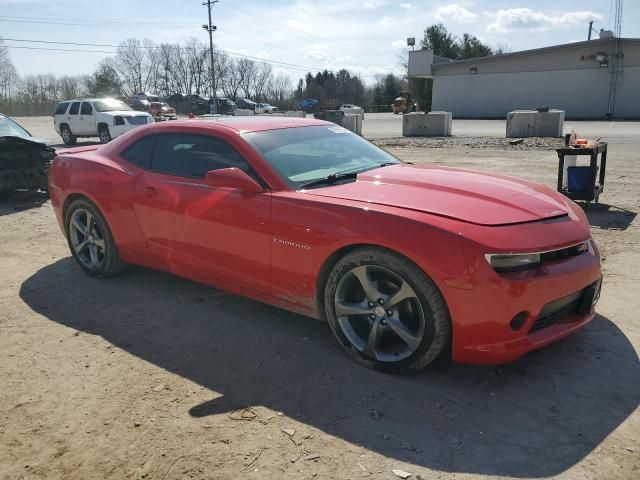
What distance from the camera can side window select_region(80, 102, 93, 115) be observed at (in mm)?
20109

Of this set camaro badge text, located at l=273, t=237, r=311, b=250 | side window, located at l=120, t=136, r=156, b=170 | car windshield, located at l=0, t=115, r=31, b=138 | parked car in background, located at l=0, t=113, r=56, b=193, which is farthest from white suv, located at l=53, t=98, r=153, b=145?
camaro badge text, located at l=273, t=237, r=311, b=250

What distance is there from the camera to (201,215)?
3.91 meters

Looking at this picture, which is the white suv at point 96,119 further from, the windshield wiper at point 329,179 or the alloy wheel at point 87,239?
the windshield wiper at point 329,179

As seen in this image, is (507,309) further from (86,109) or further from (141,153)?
(86,109)

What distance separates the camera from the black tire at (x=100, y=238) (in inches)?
189

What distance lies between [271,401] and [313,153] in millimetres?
1947

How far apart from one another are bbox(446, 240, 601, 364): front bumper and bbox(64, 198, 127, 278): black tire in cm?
327

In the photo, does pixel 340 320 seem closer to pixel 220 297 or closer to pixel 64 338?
pixel 220 297

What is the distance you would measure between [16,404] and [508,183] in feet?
11.1

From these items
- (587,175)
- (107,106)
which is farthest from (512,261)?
(107,106)

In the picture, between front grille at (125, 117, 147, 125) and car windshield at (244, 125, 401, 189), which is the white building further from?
car windshield at (244, 125, 401, 189)

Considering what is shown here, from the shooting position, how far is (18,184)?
28.2ft

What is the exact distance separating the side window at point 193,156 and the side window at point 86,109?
1772 cm

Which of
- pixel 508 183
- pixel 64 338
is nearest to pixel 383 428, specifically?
pixel 508 183
